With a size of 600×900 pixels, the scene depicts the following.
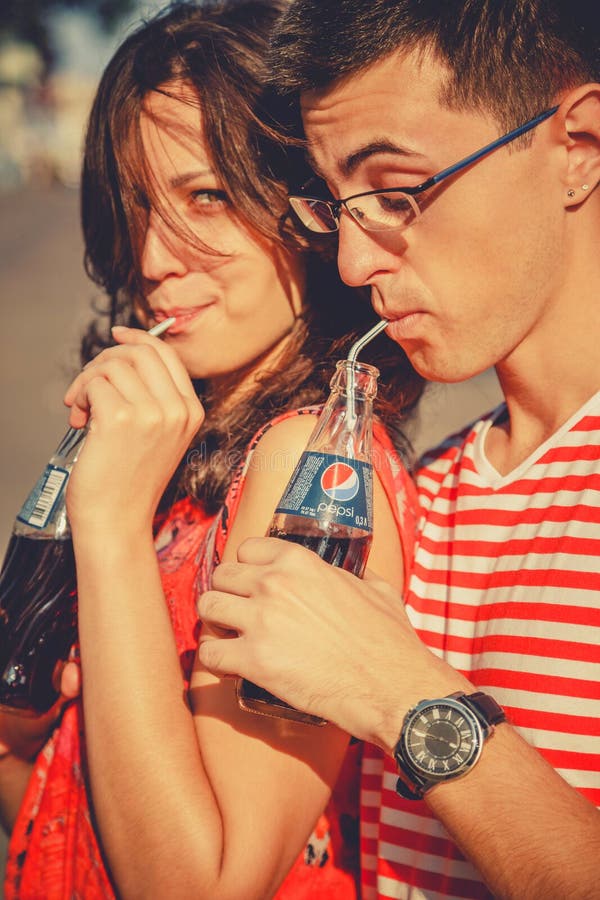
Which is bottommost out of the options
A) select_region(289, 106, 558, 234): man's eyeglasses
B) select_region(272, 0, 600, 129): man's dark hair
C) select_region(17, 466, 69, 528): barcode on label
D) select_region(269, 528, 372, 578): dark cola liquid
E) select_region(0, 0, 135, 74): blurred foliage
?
select_region(269, 528, 372, 578): dark cola liquid

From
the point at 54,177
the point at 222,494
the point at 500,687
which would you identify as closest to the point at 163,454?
the point at 222,494

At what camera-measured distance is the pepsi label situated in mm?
1473

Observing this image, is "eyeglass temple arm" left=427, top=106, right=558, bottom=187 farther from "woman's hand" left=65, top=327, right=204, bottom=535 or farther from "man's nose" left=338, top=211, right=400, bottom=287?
"woman's hand" left=65, top=327, right=204, bottom=535

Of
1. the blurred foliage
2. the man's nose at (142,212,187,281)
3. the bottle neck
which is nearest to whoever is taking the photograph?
the bottle neck

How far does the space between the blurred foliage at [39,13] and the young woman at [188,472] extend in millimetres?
25977

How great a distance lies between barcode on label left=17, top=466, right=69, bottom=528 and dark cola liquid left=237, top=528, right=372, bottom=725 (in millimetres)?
604

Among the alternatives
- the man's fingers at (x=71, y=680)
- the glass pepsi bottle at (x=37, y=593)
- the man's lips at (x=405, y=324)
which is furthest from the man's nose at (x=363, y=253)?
the man's fingers at (x=71, y=680)

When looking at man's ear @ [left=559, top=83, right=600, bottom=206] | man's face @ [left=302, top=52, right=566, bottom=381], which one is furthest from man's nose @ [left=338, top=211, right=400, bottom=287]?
man's ear @ [left=559, top=83, right=600, bottom=206]

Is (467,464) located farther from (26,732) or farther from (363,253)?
(26,732)

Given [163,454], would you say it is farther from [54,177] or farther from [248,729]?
[54,177]

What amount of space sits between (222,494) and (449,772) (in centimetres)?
97

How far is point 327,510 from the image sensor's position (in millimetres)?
1469

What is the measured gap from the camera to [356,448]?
5.20 feet

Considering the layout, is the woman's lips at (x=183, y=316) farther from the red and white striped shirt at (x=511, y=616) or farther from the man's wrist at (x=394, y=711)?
the man's wrist at (x=394, y=711)
